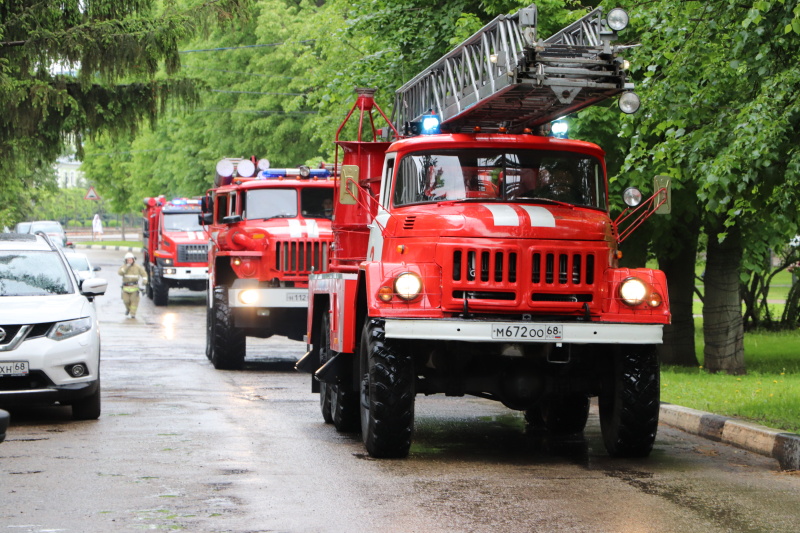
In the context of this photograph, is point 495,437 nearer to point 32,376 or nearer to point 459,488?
point 459,488

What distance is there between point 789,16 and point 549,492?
461 cm

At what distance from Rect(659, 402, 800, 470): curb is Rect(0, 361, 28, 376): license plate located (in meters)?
6.13

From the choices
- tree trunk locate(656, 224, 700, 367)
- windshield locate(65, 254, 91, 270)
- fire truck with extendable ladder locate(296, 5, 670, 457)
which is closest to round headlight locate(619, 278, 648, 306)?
fire truck with extendable ladder locate(296, 5, 670, 457)

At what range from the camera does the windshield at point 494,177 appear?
10414mm

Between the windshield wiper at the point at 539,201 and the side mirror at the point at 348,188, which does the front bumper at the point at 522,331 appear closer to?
the windshield wiper at the point at 539,201

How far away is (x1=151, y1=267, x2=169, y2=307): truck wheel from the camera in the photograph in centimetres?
3562

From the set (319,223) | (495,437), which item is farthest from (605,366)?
(319,223)

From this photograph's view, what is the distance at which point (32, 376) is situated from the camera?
1152 centimetres

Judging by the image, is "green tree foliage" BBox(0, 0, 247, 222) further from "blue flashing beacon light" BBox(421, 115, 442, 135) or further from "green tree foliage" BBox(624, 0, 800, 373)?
"blue flashing beacon light" BBox(421, 115, 442, 135)

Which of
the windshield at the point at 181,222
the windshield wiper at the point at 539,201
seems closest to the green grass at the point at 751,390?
the windshield wiper at the point at 539,201

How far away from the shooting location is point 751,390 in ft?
48.4

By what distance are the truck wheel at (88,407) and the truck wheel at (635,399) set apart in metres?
4.93

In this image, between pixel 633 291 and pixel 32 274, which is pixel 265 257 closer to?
pixel 32 274

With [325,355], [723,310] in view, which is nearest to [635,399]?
[325,355]
